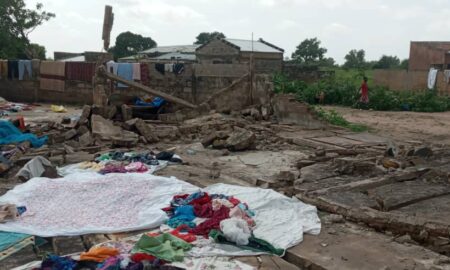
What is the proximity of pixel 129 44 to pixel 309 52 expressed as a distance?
16975 millimetres

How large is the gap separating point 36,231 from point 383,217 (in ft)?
11.9

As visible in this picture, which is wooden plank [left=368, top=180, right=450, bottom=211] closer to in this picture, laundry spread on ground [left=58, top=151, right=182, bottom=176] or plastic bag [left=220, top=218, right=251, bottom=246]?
plastic bag [left=220, top=218, right=251, bottom=246]

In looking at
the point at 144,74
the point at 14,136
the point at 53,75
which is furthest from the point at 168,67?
the point at 14,136

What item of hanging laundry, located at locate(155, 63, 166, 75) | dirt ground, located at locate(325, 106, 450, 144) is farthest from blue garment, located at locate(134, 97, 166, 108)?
dirt ground, located at locate(325, 106, 450, 144)

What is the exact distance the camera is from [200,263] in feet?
12.6

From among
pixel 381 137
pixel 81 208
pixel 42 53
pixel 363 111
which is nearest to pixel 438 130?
pixel 381 137

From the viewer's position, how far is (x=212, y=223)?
4605 millimetres

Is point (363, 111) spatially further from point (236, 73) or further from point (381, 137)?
point (381, 137)

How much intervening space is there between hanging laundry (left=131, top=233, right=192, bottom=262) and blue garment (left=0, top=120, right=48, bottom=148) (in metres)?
6.21

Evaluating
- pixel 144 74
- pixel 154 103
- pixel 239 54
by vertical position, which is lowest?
pixel 154 103

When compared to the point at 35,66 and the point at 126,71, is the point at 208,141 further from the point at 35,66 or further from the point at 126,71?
the point at 35,66

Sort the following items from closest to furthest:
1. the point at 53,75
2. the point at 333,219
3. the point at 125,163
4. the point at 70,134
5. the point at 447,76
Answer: the point at 333,219 → the point at 125,163 → the point at 70,134 → the point at 53,75 → the point at 447,76

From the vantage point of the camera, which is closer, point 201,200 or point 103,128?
point 201,200

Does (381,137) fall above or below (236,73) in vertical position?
below
